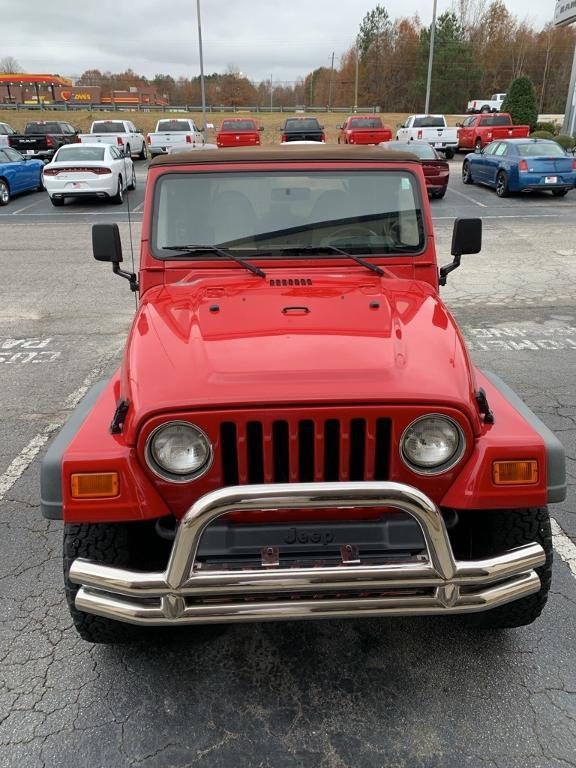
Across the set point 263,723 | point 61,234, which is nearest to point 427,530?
point 263,723

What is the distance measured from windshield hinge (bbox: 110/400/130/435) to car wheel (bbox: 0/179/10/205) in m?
16.2

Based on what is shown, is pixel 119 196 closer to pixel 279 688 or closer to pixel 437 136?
pixel 437 136

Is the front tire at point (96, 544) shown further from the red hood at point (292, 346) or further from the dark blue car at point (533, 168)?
the dark blue car at point (533, 168)

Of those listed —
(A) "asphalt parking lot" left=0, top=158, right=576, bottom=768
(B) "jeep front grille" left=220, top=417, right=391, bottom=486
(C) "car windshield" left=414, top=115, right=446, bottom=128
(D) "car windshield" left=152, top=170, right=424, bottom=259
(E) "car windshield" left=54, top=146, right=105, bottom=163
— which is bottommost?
(A) "asphalt parking lot" left=0, top=158, right=576, bottom=768

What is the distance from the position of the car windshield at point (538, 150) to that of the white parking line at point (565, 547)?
14.6 metres

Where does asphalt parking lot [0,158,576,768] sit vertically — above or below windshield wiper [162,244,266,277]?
below

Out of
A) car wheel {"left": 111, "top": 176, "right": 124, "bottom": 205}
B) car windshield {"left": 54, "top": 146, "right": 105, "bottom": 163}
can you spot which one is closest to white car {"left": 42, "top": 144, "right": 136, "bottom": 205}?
car windshield {"left": 54, "top": 146, "right": 105, "bottom": 163}

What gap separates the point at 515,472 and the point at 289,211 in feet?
6.34

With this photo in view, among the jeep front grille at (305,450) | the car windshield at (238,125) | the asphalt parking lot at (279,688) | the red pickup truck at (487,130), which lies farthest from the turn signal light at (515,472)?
the red pickup truck at (487,130)

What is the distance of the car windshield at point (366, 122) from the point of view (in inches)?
1006

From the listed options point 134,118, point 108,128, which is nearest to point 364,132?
point 108,128

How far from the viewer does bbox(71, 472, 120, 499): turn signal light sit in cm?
223

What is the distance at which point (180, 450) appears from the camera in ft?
7.37

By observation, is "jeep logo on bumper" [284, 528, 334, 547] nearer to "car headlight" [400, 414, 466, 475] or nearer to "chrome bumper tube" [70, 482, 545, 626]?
"chrome bumper tube" [70, 482, 545, 626]
